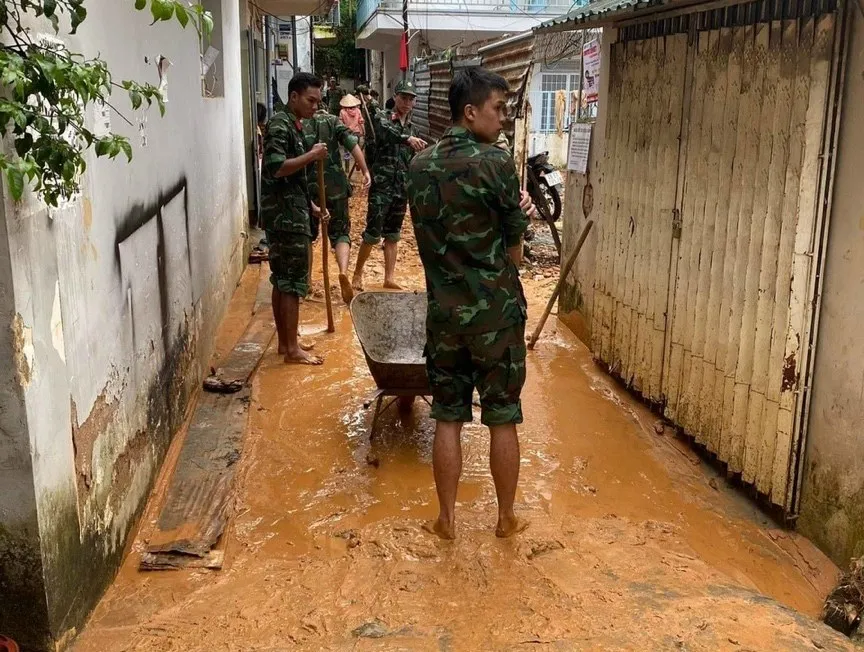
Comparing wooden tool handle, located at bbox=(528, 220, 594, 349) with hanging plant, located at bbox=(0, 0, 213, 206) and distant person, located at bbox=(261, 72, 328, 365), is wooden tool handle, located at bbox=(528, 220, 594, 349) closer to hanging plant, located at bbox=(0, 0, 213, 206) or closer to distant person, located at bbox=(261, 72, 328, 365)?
distant person, located at bbox=(261, 72, 328, 365)

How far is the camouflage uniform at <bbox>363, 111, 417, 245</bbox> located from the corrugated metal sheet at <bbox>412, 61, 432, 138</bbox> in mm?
9007

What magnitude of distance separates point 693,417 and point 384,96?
2485 centimetres

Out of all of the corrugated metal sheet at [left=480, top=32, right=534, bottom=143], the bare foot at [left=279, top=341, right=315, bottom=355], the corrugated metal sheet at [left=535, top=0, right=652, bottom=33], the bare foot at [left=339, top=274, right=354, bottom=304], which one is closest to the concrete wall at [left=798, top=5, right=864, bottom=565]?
the corrugated metal sheet at [left=535, top=0, right=652, bottom=33]

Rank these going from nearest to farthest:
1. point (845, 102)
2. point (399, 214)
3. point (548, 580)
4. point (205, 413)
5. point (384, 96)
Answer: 1. point (548, 580)
2. point (845, 102)
3. point (205, 413)
4. point (399, 214)
5. point (384, 96)

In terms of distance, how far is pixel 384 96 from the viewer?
27906 mm

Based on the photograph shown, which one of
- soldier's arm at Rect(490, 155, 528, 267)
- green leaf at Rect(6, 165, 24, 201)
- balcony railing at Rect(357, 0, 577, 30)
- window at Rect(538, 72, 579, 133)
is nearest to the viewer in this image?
green leaf at Rect(6, 165, 24, 201)

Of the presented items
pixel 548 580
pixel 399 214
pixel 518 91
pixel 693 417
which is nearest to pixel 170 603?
pixel 548 580

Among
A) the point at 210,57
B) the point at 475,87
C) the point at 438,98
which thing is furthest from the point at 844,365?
the point at 438,98

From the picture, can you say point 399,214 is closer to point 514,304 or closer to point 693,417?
point 693,417

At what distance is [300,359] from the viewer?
6.09 m

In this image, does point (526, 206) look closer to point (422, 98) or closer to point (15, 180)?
point (15, 180)

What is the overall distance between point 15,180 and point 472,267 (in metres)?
1.83

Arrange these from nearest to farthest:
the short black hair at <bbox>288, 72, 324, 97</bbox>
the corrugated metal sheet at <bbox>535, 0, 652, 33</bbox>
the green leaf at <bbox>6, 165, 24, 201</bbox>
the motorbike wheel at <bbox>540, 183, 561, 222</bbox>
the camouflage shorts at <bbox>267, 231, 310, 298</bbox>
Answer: the green leaf at <bbox>6, 165, 24, 201</bbox>
the corrugated metal sheet at <bbox>535, 0, 652, 33</bbox>
the short black hair at <bbox>288, 72, 324, 97</bbox>
the camouflage shorts at <bbox>267, 231, 310, 298</bbox>
the motorbike wheel at <bbox>540, 183, 561, 222</bbox>

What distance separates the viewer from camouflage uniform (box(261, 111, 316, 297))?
19.0 feet
